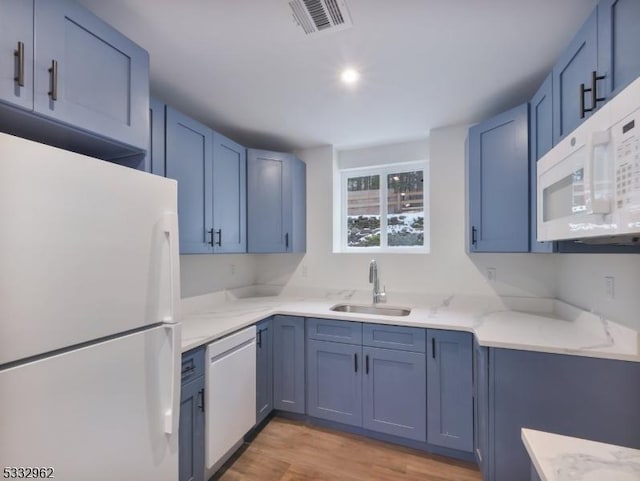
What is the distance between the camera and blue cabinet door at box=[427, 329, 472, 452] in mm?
1883

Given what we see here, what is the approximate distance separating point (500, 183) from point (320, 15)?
149 cm

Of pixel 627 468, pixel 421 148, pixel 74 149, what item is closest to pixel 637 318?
pixel 627 468

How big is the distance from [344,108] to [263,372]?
2024mm

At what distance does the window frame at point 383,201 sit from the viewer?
2.77 m

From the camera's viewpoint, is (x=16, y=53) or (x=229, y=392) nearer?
(x=16, y=53)

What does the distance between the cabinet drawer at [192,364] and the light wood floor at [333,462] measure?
0.73 metres

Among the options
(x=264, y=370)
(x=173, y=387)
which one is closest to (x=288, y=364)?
(x=264, y=370)

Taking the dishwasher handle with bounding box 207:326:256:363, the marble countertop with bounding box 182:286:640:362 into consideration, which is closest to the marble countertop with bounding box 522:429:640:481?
the marble countertop with bounding box 182:286:640:362

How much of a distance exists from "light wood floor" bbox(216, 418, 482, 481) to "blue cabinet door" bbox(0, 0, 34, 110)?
6.80 ft

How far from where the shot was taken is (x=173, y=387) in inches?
46.9

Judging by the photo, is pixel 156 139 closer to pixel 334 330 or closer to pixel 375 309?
pixel 334 330

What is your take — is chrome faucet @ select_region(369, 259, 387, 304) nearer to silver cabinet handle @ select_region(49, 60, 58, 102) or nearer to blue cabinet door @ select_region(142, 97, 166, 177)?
blue cabinet door @ select_region(142, 97, 166, 177)

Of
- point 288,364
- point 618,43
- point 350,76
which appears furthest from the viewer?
point 288,364

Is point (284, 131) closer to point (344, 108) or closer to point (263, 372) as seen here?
point (344, 108)
